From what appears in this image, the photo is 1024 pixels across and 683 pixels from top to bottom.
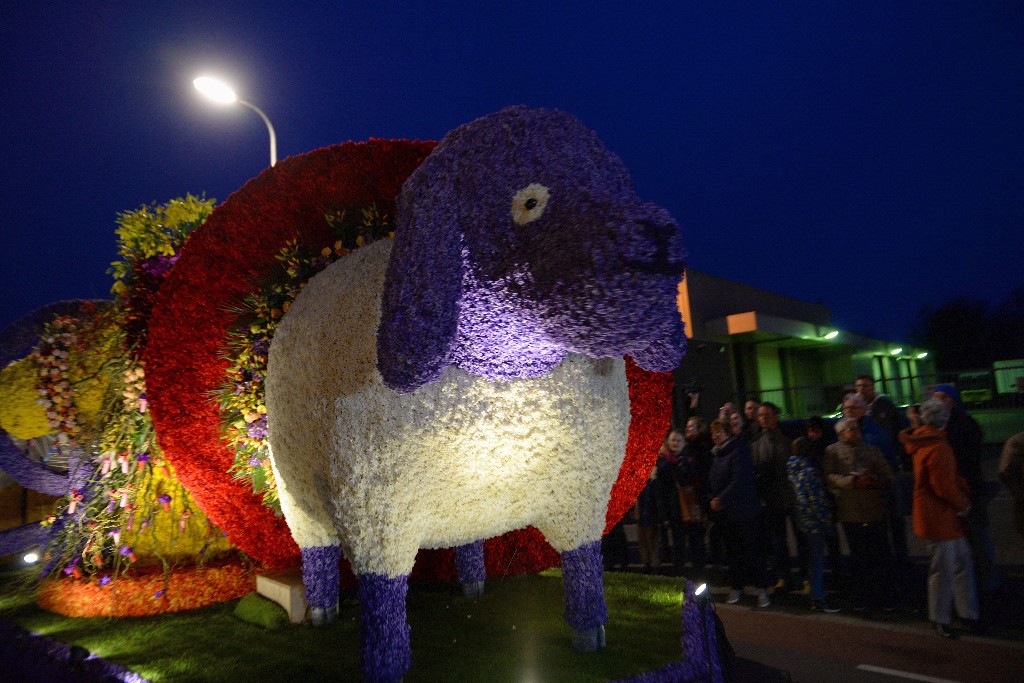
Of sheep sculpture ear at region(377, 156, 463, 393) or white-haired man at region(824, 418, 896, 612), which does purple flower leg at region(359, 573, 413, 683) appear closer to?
sheep sculpture ear at region(377, 156, 463, 393)

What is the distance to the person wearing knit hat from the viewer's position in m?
4.98

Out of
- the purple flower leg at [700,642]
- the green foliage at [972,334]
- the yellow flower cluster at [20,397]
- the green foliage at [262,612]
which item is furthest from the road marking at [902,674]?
the green foliage at [972,334]

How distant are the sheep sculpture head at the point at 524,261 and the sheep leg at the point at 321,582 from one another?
5.99 ft

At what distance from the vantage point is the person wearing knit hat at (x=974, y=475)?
16.4 ft

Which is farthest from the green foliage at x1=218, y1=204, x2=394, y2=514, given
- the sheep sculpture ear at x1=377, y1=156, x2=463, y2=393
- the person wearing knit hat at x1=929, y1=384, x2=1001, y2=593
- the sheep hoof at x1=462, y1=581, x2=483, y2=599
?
the person wearing knit hat at x1=929, y1=384, x2=1001, y2=593

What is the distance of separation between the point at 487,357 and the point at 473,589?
2535 mm

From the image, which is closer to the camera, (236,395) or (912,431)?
(236,395)

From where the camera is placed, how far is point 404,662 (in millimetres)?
2775

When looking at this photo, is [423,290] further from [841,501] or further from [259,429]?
[841,501]

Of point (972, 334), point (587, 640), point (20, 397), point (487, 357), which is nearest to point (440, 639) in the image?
point (587, 640)

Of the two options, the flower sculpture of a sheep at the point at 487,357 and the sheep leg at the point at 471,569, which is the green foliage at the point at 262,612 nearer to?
the sheep leg at the point at 471,569

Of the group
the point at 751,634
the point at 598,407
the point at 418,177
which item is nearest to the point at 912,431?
the point at 751,634

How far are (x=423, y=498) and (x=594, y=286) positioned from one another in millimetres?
1186

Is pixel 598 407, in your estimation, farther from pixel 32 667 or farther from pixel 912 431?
pixel 32 667
